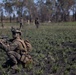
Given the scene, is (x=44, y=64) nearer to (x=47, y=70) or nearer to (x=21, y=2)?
(x=47, y=70)

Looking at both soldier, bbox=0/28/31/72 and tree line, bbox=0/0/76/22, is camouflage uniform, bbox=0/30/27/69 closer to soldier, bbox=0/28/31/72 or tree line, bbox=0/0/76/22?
soldier, bbox=0/28/31/72

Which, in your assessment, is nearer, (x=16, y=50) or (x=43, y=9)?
(x=16, y=50)

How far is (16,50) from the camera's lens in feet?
30.1

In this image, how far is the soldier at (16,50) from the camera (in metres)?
8.88

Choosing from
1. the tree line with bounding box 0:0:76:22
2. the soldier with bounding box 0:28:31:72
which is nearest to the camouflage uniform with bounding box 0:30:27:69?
the soldier with bounding box 0:28:31:72

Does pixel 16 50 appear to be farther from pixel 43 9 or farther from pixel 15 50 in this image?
pixel 43 9

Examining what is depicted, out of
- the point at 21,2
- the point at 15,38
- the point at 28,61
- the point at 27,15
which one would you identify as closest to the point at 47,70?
the point at 28,61

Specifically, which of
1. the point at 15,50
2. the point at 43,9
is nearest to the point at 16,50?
the point at 15,50

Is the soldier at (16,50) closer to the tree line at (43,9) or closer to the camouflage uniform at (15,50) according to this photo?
the camouflage uniform at (15,50)

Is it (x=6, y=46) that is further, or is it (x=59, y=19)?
Result: (x=59, y=19)

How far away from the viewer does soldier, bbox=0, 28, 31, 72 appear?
8.88m

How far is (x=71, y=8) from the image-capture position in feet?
293

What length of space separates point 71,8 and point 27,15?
1431 cm

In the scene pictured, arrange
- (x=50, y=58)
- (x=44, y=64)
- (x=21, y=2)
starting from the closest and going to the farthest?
(x=44, y=64) → (x=50, y=58) → (x=21, y=2)
